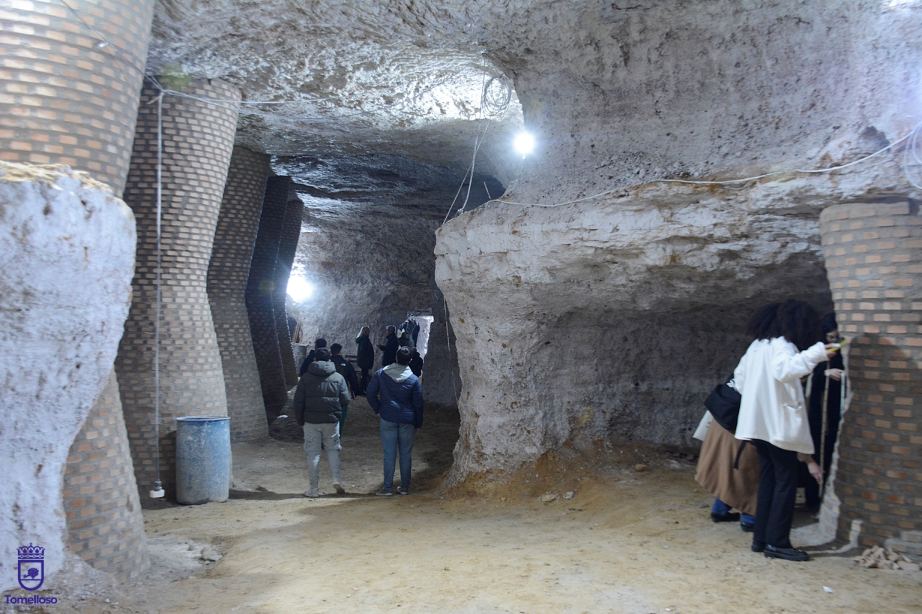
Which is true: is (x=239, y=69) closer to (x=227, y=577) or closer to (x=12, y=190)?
(x=12, y=190)

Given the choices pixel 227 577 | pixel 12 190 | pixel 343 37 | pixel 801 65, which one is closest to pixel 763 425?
pixel 801 65

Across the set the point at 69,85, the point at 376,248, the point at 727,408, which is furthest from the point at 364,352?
the point at 727,408

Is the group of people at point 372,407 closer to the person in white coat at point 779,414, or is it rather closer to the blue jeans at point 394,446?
the blue jeans at point 394,446

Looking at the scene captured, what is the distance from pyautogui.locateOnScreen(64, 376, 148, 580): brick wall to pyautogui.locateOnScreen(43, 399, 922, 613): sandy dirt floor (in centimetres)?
23

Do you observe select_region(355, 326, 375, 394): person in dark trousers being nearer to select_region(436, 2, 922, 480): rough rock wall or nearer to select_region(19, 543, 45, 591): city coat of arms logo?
select_region(436, 2, 922, 480): rough rock wall

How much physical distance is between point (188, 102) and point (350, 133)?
3.05 metres

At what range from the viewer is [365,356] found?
53.0 feet

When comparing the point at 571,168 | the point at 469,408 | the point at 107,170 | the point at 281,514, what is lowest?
the point at 281,514

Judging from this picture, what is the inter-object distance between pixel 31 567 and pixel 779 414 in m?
4.57

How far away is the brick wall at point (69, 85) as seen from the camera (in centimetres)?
460

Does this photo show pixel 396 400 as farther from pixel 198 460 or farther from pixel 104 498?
pixel 104 498

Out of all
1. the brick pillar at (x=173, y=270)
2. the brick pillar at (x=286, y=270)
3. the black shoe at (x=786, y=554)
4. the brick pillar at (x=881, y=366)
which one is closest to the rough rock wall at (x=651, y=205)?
the brick pillar at (x=881, y=366)

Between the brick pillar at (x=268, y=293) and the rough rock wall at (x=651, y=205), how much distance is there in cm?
685

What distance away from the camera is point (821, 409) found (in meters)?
5.55
